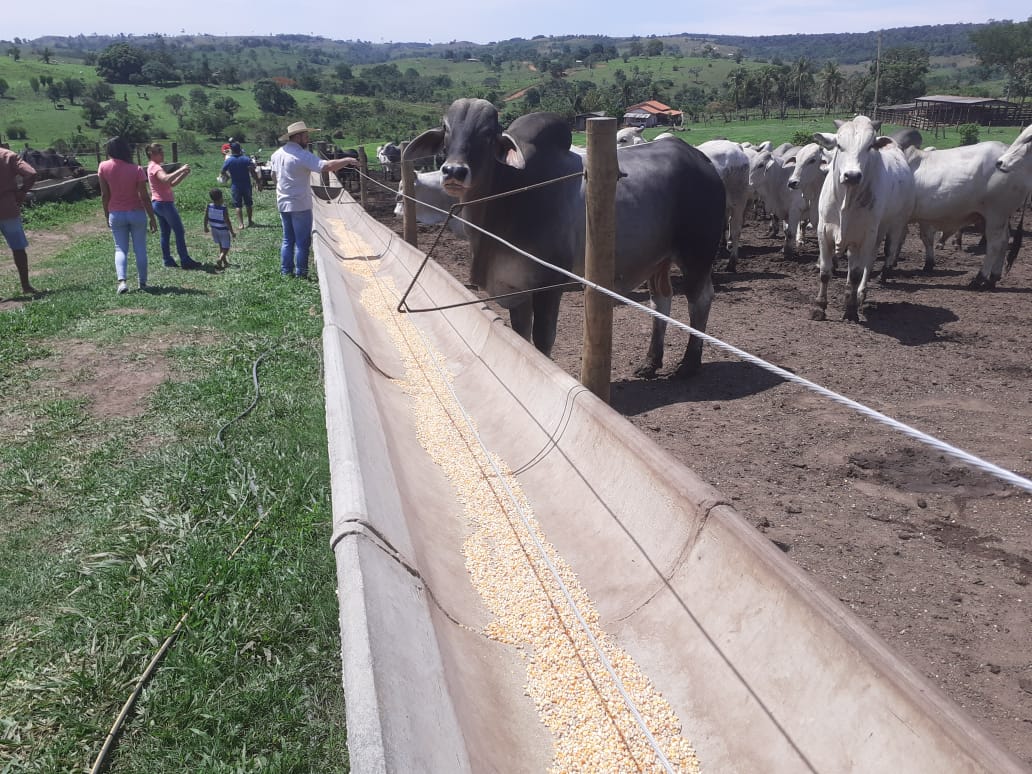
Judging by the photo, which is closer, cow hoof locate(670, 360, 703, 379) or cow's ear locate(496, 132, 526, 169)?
cow's ear locate(496, 132, 526, 169)

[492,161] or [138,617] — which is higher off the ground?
[492,161]

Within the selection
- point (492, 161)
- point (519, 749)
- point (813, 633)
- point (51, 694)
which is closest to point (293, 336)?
point (492, 161)

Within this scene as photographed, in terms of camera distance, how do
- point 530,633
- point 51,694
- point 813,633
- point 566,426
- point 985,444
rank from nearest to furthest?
point 813,633
point 51,694
point 530,633
point 566,426
point 985,444

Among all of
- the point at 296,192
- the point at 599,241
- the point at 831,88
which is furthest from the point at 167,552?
the point at 831,88

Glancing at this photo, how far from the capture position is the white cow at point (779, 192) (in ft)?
45.5

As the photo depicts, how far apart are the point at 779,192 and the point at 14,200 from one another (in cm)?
1216

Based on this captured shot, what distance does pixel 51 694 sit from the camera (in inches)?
104

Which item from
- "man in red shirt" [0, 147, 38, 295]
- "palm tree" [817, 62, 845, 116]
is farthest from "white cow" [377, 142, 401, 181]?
"palm tree" [817, 62, 845, 116]

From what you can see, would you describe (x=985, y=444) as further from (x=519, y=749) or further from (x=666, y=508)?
(x=519, y=749)

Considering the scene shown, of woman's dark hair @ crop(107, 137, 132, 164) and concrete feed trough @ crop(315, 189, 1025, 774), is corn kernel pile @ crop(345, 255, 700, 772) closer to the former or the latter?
concrete feed trough @ crop(315, 189, 1025, 774)

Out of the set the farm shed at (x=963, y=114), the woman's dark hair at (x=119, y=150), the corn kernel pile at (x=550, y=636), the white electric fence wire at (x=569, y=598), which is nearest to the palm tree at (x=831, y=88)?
the farm shed at (x=963, y=114)

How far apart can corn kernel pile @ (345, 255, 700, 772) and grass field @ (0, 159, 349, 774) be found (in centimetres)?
66

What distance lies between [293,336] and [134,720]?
481 centimetres

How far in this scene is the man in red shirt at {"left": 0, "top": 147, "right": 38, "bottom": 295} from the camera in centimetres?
916
